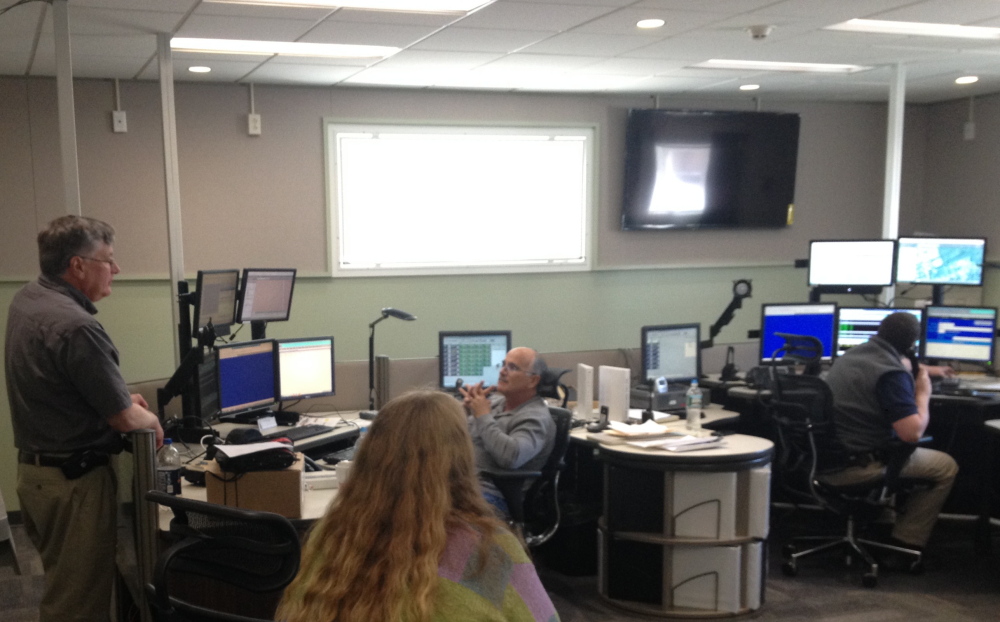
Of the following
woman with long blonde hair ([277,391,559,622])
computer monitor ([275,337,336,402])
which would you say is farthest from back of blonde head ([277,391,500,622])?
computer monitor ([275,337,336,402])

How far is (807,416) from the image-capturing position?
446cm

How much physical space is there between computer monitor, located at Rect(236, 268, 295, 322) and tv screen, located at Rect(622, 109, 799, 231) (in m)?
3.01

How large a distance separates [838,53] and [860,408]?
2.08 meters

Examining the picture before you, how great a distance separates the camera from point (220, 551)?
2.23m

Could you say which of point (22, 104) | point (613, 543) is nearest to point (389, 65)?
point (22, 104)

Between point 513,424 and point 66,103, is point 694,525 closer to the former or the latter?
point 513,424

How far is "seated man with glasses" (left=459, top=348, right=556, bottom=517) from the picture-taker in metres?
3.77

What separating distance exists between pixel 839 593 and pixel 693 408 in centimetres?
106

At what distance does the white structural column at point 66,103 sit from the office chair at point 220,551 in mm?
2094

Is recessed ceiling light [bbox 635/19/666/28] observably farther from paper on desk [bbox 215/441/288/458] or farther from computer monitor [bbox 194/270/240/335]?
paper on desk [bbox 215/441/288/458]

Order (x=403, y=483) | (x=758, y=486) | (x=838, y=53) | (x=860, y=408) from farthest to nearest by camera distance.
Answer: (x=838, y=53), (x=860, y=408), (x=758, y=486), (x=403, y=483)

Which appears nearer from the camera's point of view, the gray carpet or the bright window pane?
the gray carpet

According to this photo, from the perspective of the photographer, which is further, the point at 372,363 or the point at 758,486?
the point at 372,363

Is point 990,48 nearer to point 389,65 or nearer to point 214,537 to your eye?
point 389,65
